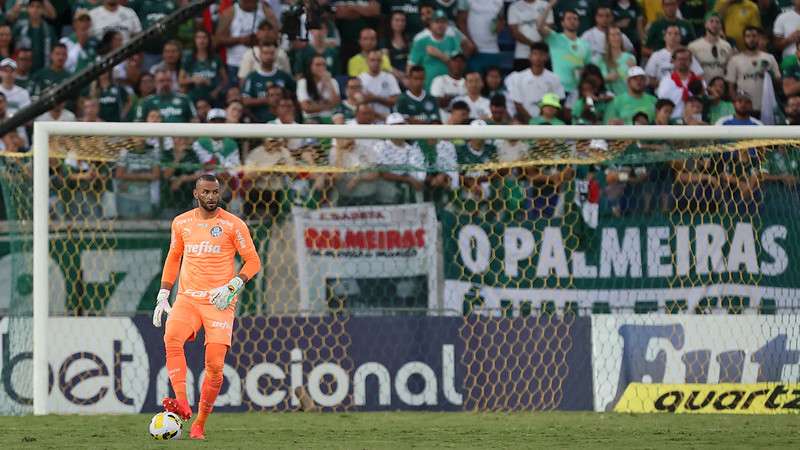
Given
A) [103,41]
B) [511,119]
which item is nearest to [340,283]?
[511,119]

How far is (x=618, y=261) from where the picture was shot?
12039mm

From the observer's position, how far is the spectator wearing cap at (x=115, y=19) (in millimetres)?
15828

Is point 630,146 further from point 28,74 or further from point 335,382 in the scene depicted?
point 28,74

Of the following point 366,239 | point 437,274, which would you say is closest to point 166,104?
point 366,239

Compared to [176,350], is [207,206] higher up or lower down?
higher up

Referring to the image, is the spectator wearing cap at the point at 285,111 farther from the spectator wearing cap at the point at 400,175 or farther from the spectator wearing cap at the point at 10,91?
the spectator wearing cap at the point at 10,91

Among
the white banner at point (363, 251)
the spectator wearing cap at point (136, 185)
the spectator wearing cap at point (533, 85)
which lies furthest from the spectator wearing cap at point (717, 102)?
the spectator wearing cap at point (136, 185)

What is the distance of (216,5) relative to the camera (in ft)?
53.5

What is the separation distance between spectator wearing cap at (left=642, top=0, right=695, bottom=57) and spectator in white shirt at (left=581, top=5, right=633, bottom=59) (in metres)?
0.26

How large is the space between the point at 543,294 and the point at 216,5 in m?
6.38

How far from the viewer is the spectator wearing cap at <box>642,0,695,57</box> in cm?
1669

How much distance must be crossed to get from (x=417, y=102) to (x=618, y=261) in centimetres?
413

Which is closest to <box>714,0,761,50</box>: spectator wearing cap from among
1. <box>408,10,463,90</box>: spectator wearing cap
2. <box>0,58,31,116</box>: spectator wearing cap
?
→ <box>408,10,463,90</box>: spectator wearing cap

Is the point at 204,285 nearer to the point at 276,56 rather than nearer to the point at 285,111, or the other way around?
the point at 285,111
